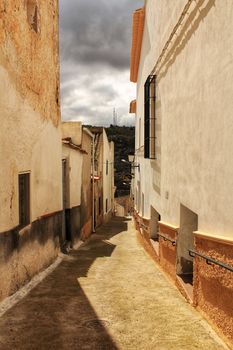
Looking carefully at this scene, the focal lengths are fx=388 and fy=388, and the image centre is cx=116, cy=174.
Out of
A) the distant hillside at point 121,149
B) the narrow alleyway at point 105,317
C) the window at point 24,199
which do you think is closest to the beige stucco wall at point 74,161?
the window at point 24,199

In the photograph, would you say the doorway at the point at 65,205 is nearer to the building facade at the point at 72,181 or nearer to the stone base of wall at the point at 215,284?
the building facade at the point at 72,181

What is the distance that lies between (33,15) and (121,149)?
59.6m

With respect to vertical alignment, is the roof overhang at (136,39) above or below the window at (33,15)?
above

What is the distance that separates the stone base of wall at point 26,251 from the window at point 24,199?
8.0 inches

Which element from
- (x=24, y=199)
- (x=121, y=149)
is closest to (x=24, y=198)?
(x=24, y=199)

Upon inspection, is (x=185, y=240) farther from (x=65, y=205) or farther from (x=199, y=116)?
(x=65, y=205)

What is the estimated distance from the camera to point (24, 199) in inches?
341

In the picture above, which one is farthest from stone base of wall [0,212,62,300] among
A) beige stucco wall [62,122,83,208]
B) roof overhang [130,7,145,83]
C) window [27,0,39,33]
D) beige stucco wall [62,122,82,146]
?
roof overhang [130,7,145,83]

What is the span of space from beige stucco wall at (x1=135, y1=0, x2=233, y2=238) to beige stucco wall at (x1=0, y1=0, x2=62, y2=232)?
3.11 meters

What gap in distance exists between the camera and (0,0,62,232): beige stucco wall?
7.00m

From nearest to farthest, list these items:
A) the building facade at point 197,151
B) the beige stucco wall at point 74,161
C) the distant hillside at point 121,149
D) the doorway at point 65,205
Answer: the building facade at point 197,151 < the doorway at point 65,205 < the beige stucco wall at point 74,161 < the distant hillside at point 121,149

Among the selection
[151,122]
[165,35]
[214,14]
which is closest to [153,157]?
[151,122]

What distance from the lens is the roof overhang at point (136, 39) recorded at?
15.5 m

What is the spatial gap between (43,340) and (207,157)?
3722mm
